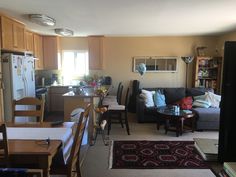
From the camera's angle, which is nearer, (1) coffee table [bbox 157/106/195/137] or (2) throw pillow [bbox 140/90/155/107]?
(1) coffee table [bbox 157/106/195/137]

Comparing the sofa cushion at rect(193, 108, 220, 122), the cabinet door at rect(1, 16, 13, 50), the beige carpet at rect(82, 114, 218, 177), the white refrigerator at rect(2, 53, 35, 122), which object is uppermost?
the cabinet door at rect(1, 16, 13, 50)

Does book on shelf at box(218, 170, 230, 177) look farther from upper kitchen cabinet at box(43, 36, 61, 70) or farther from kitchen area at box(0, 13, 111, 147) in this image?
upper kitchen cabinet at box(43, 36, 61, 70)

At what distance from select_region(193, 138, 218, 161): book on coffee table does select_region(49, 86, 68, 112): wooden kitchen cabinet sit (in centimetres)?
514

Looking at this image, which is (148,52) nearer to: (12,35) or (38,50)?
(38,50)

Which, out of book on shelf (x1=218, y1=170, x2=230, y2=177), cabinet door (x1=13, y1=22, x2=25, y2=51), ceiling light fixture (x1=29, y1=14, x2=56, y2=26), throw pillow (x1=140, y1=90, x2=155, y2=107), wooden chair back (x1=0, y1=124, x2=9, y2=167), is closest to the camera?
book on shelf (x1=218, y1=170, x2=230, y2=177)

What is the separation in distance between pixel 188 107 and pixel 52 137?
155 inches

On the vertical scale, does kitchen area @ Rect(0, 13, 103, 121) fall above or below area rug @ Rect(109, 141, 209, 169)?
above

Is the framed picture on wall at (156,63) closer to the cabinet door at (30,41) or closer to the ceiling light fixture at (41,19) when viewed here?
the cabinet door at (30,41)

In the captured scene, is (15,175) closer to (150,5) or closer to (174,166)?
(174,166)

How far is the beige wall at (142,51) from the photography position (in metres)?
6.40

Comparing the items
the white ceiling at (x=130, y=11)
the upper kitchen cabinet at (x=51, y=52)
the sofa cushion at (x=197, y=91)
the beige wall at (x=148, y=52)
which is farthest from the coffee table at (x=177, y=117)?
the upper kitchen cabinet at (x=51, y=52)

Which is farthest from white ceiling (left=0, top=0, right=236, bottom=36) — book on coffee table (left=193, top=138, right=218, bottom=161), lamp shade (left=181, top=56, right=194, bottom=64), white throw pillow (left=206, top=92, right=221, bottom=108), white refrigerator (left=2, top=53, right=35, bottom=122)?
book on coffee table (left=193, top=138, right=218, bottom=161)

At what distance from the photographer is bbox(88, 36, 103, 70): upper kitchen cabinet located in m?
6.28

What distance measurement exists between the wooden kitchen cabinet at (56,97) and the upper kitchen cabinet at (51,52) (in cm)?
72
